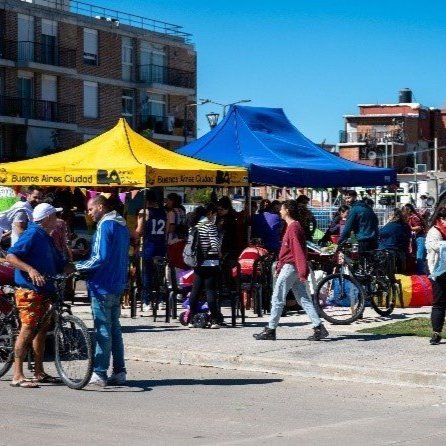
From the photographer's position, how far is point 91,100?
216ft

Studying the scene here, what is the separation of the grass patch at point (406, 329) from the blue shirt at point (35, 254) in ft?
18.4

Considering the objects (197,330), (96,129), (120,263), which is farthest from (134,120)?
(120,263)

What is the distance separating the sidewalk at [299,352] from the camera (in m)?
12.8

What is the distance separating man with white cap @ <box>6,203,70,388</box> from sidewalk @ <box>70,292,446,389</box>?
2789 mm

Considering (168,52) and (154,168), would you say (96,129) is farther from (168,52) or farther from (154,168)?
(154,168)

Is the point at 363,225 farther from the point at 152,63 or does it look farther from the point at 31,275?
the point at 152,63

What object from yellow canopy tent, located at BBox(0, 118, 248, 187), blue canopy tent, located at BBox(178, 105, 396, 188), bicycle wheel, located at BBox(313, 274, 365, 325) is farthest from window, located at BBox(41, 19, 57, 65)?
bicycle wheel, located at BBox(313, 274, 365, 325)

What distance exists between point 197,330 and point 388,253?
366 centimetres

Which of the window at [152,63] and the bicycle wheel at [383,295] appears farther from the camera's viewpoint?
the window at [152,63]

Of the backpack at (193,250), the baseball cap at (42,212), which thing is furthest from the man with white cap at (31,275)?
the backpack at (193,250)

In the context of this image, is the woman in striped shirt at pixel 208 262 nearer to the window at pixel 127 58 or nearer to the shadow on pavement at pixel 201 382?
the shadow on pavement at pixel 201 382

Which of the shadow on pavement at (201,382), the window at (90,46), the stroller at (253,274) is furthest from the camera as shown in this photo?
the window at (90,46)

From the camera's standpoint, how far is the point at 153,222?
19.2m

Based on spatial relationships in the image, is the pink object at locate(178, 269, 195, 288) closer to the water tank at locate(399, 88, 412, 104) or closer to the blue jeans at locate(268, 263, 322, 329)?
the blue jeans at locate(268, 263, 322, 329)
